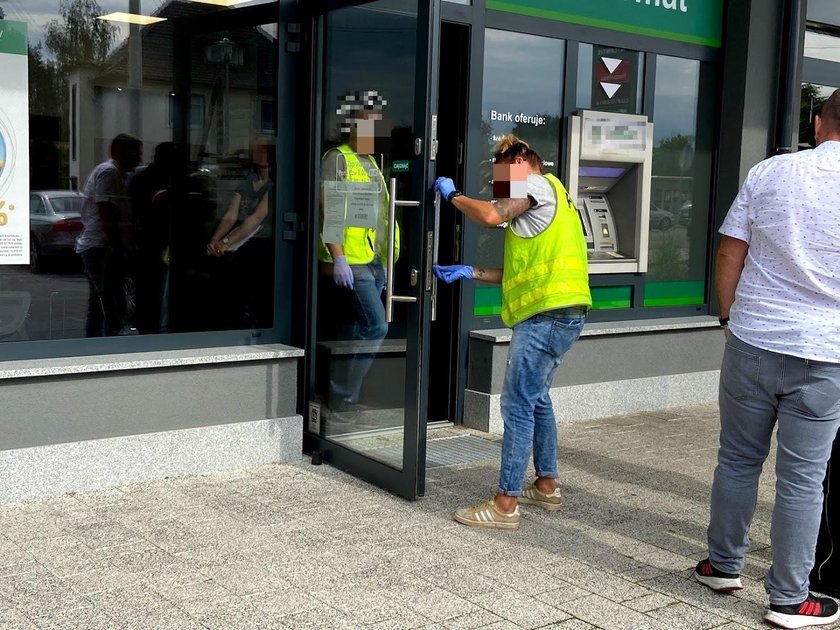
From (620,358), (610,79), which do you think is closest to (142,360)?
(620,358)

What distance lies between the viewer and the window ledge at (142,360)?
516 cm

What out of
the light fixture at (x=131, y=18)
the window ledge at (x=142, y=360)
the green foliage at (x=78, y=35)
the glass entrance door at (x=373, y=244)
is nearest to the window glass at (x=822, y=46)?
the glass entrance door at (x=373, y=244)

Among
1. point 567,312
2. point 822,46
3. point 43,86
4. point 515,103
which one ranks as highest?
point 822,46

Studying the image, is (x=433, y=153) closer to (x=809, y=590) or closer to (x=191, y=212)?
(x=191, y=212)

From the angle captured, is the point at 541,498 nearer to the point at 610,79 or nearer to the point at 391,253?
A: the point at 391,253

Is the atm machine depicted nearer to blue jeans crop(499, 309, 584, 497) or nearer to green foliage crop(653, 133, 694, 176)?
green foliage crop(653, 133, 694, 176)

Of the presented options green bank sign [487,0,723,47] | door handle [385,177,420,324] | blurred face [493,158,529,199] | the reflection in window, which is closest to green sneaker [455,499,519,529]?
door handle [385,177,420,324]

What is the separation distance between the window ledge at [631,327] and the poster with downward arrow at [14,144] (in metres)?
3.05

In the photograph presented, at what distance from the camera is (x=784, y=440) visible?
12.9 ft

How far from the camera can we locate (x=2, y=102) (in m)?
5.19

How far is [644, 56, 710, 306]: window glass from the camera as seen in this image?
27.1 feet

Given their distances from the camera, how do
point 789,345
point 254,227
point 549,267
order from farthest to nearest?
point 254,227
point 549,267
point 789,345

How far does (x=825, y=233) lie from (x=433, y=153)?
2025 mm

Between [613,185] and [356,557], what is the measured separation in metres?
4.42
